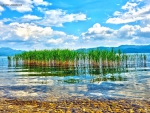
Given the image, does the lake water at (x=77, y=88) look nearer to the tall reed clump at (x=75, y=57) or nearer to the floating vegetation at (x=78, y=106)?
the floating vegetation at (x=78, y=106)

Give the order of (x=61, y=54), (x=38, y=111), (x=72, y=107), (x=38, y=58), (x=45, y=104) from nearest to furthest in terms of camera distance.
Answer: (x=38, y=111) < (x=72, y=107) < (x=45, y=104) < (x=61, y=54) < (x=38, y=58)

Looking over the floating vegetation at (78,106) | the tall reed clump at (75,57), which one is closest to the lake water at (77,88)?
the floating vegetation at (78,106)

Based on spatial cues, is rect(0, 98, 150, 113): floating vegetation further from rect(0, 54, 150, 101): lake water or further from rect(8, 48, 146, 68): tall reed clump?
rect(8, 48, 146, 68): tall reed clump

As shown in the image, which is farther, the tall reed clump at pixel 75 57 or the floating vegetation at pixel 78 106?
the tall reed clump at pixel 75 57

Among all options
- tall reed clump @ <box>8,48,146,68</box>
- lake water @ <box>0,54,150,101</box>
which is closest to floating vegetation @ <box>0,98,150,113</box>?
lake water @ <box>0,54,150,101</box>

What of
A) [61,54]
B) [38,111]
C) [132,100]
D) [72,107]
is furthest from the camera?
[61,54]

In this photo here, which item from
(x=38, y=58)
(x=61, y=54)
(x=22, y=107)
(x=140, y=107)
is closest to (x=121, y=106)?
(x=140, y=107)

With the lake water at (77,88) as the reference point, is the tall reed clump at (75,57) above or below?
above

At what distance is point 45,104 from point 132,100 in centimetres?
555

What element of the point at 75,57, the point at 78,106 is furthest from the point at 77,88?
the point at 75,57

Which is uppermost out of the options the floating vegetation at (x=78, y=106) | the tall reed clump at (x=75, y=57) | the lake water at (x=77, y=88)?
the tall reed clump at (x=75, y=57)

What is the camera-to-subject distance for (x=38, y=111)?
45.2ft

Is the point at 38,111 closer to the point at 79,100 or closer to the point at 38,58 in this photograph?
the point at 79,100

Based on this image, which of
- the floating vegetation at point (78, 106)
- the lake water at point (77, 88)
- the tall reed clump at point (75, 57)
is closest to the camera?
the floating vegetation at point (78, 106)
